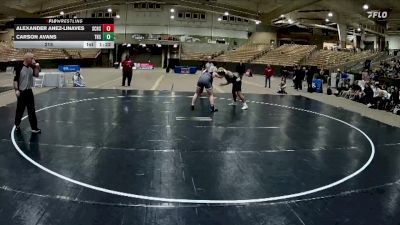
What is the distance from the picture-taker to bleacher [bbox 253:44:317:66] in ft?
145

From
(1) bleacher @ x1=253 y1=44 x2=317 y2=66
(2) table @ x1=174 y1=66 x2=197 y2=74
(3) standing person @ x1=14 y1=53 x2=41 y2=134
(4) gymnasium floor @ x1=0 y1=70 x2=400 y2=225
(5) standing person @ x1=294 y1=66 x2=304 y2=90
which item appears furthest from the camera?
(1) bleacher @ x1=253 y1=44 x2=317 y2=66

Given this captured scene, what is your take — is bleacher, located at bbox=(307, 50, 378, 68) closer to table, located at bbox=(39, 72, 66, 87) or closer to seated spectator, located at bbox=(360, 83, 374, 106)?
seated spectator, located at bbox=(360, 83, 374, 106)

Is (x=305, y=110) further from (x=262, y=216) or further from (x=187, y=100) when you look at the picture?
(x=262, y=216)

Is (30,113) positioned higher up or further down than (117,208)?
higher up

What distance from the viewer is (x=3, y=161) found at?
7660 millimetres

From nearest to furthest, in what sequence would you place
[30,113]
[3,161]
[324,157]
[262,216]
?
[262,216] → [3,161] → [324,157] → [30,113]

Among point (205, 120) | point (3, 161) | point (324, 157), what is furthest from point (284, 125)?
point (3, 161)

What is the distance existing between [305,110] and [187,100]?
4.94 metres

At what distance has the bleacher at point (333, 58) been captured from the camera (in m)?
37.4
